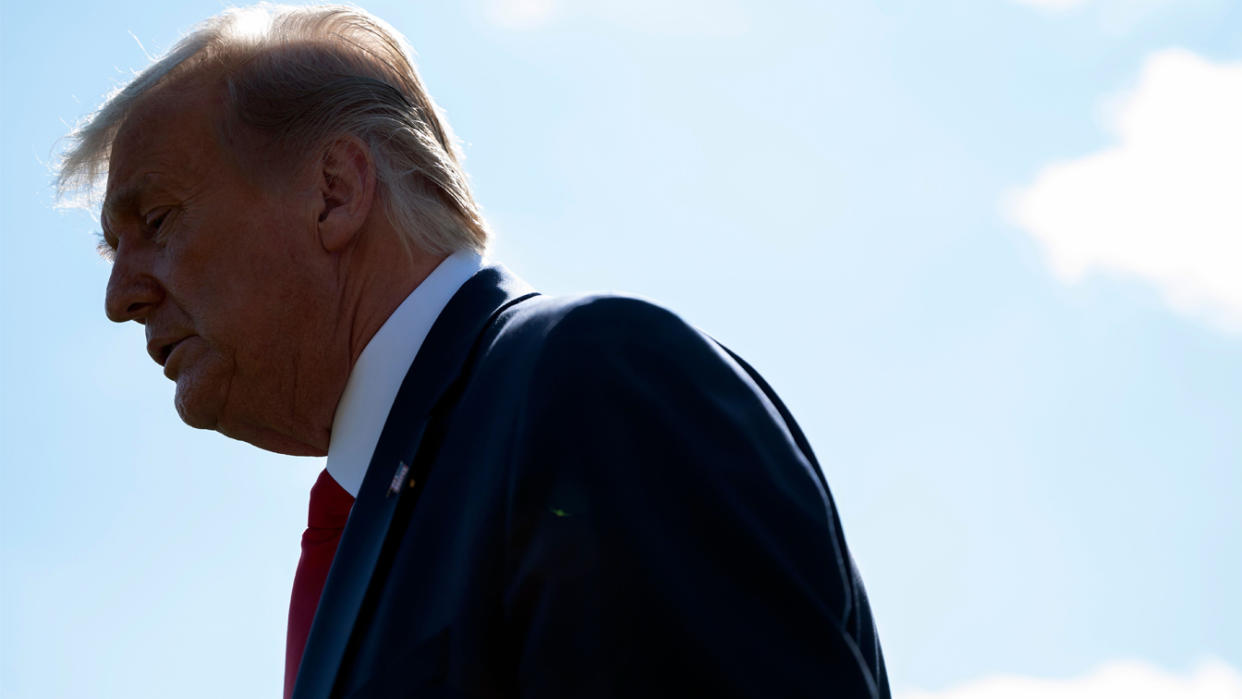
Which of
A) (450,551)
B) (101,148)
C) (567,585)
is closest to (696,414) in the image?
(567,585)

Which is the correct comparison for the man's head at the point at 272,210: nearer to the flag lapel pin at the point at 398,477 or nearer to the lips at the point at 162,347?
the lips at the point at 162,347

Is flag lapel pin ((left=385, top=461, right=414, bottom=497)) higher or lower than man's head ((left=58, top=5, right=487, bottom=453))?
lower

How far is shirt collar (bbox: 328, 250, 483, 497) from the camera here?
273cm

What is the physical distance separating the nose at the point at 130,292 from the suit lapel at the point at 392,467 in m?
0.87

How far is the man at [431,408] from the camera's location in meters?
1.69

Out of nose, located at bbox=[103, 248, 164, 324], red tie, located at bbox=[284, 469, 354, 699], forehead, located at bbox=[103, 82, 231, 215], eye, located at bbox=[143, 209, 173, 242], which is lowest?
red tie, located at bbox=[284, 469, 354, 699]

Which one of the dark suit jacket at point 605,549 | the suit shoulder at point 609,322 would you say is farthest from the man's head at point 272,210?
the suit shoulder at point 609,322

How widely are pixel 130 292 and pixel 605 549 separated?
5.91 ft

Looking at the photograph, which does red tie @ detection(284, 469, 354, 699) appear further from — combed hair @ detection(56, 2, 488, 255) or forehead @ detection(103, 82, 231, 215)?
forehead @ detection(103, 82, 231, 215)

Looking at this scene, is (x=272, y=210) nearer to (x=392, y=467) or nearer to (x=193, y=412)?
(x=193, y=412)

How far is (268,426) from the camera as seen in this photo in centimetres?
305

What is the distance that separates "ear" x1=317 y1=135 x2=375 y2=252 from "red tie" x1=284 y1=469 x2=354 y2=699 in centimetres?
55

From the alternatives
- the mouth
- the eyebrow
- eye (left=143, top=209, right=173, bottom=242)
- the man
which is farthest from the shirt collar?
the eyebrow

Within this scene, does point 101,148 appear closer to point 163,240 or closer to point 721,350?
point 163,240
